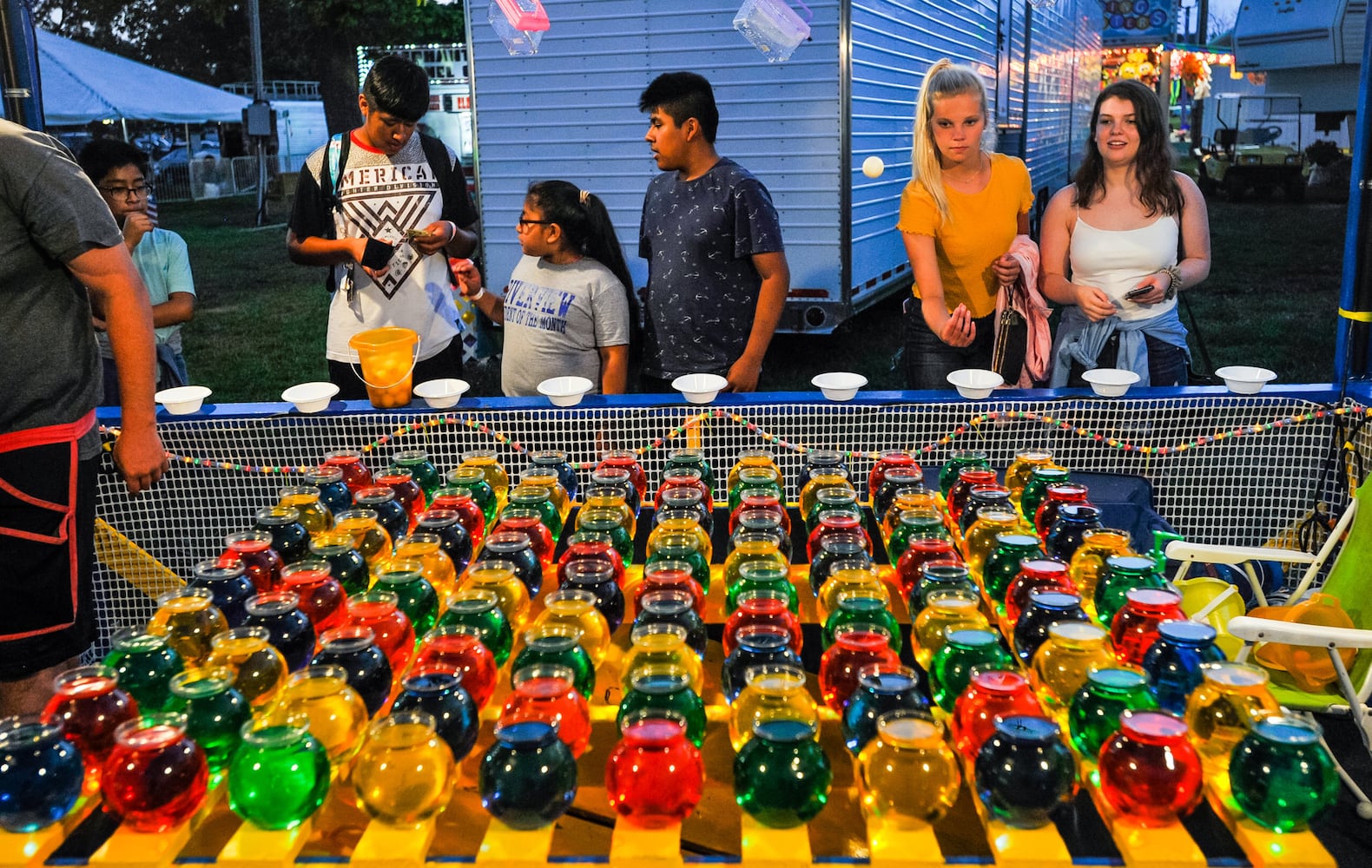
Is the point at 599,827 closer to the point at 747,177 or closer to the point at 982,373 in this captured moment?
the point at 982,373

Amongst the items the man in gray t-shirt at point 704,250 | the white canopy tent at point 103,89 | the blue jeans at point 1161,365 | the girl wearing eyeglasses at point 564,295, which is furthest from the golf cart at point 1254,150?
the girl wearing eyeglasses at point 564,295

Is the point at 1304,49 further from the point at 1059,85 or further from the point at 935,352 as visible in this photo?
the point at 935,352

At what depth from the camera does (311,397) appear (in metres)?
3.92

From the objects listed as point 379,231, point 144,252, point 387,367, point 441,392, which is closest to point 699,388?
point 441,392

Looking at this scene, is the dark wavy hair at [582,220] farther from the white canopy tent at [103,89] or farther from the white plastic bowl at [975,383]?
the white canopy tent at [103,89]

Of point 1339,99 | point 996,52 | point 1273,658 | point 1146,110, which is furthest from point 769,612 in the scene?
point 1339,99

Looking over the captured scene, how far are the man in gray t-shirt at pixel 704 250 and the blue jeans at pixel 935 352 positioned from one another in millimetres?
559

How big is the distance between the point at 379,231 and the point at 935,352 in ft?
7.41

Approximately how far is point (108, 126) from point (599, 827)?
117ft

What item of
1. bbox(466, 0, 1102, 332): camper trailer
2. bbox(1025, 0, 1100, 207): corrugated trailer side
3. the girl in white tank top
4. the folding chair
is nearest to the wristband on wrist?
the girl in white tank top

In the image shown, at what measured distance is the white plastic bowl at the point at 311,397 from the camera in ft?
12.8

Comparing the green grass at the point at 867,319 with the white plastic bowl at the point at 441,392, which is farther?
the green grass at the point at 867,319

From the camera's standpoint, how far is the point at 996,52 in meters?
12.9

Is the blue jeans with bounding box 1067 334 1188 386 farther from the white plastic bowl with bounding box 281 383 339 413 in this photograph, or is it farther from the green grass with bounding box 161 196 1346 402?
the white plastic bowl with bounding box 281 383 339 413
